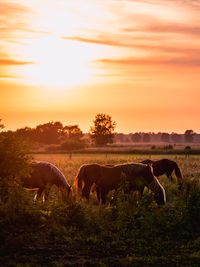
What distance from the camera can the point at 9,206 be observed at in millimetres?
10586

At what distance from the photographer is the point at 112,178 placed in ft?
47.0

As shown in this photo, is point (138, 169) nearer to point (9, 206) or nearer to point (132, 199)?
point (132, 199)

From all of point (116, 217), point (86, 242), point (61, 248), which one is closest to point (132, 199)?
point (116, 217)

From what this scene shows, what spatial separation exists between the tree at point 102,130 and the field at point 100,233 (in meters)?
105

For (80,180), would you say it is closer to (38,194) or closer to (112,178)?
(112,178)

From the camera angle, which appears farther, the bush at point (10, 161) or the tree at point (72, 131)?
the tree at point (72, 131)

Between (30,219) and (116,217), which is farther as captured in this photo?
(116,217)

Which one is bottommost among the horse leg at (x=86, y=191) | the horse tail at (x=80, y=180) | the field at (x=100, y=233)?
the field at (x=100, y=233)

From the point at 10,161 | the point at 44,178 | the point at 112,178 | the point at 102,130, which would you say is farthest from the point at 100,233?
the point at 102,130

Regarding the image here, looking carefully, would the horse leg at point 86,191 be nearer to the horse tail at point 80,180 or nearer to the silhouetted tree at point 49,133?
the horse tail at point 80,180

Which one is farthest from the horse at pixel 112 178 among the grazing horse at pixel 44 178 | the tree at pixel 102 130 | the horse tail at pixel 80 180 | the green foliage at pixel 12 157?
the tree at pixel 102 130

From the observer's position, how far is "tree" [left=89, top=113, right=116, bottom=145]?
388 feet

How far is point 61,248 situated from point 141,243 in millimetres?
2117

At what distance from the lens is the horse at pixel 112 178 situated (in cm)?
1402
